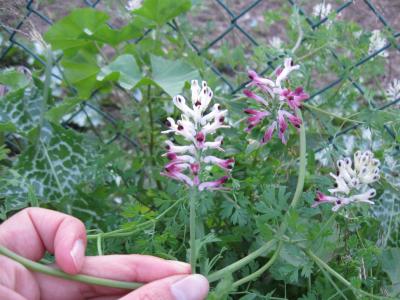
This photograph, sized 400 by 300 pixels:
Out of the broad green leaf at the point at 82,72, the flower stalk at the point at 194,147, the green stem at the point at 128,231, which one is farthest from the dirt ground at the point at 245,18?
the flower stalk at the point at 194,147

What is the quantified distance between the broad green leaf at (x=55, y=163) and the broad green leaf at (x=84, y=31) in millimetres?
276

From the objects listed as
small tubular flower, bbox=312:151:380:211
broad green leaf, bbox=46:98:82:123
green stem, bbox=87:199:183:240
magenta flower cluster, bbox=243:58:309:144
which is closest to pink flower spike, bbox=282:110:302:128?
magenta flower cluster, bbox=243:58:309:144

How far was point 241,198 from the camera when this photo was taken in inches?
63.4

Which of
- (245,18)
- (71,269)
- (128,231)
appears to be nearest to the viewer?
(71,269)

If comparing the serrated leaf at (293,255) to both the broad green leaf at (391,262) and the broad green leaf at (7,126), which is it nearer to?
the broad green leaf at (391,262)

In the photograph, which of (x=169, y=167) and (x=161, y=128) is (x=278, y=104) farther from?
(x=161, y=128)

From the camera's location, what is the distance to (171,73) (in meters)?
1.95

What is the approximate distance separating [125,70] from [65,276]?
787mm

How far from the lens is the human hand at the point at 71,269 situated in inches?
48.6

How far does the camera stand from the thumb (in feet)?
3.94

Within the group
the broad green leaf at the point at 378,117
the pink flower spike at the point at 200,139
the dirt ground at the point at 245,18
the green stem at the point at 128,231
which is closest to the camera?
the pink flower spike at the point at 200,139

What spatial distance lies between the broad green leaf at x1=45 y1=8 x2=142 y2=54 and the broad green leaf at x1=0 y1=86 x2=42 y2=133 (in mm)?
172

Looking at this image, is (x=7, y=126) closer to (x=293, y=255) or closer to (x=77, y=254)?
(x=77, y=254)

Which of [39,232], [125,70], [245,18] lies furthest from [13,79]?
[245,18]
